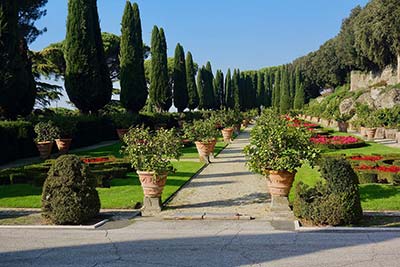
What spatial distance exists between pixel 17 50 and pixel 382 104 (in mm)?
31935

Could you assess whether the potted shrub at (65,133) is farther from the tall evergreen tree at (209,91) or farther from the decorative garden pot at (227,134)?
the tall evergreen tree at (209,91)

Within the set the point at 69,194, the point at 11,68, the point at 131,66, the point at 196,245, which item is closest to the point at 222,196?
the point at 69,194

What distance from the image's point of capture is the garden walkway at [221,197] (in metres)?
7.38

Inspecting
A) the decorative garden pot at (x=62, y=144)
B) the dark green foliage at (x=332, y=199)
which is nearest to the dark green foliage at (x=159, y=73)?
the decorative garden pot at (x=62, y=144)

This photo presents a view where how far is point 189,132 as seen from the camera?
14.4 meters

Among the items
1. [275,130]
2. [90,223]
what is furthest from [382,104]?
[90,223]

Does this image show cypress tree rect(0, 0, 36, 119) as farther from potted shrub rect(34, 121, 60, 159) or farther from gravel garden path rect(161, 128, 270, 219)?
gravel garden path rect(161, 128, 270, 219)

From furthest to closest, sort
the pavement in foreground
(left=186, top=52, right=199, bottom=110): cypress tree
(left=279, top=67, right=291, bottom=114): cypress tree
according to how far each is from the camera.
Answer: (left=279, top=67, right=291, bottom=114): cypress tree → (left=186, top=52, right=199, bottom=110): cypress tree → the pavement in foreground

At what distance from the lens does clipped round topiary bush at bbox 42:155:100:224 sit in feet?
21.4

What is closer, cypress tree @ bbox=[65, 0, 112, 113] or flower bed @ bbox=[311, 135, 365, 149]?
flower bed @ bbox=[311, 135, 365, 149]

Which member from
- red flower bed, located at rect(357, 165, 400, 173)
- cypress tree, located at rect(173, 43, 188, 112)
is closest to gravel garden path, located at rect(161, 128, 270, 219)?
red flower bed, located at rect(357, 165, 400, 173)

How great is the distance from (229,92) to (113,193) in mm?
54113

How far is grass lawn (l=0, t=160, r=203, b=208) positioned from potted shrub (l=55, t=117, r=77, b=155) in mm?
5659

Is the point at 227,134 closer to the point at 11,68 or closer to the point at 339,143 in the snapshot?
the point at 339,143
